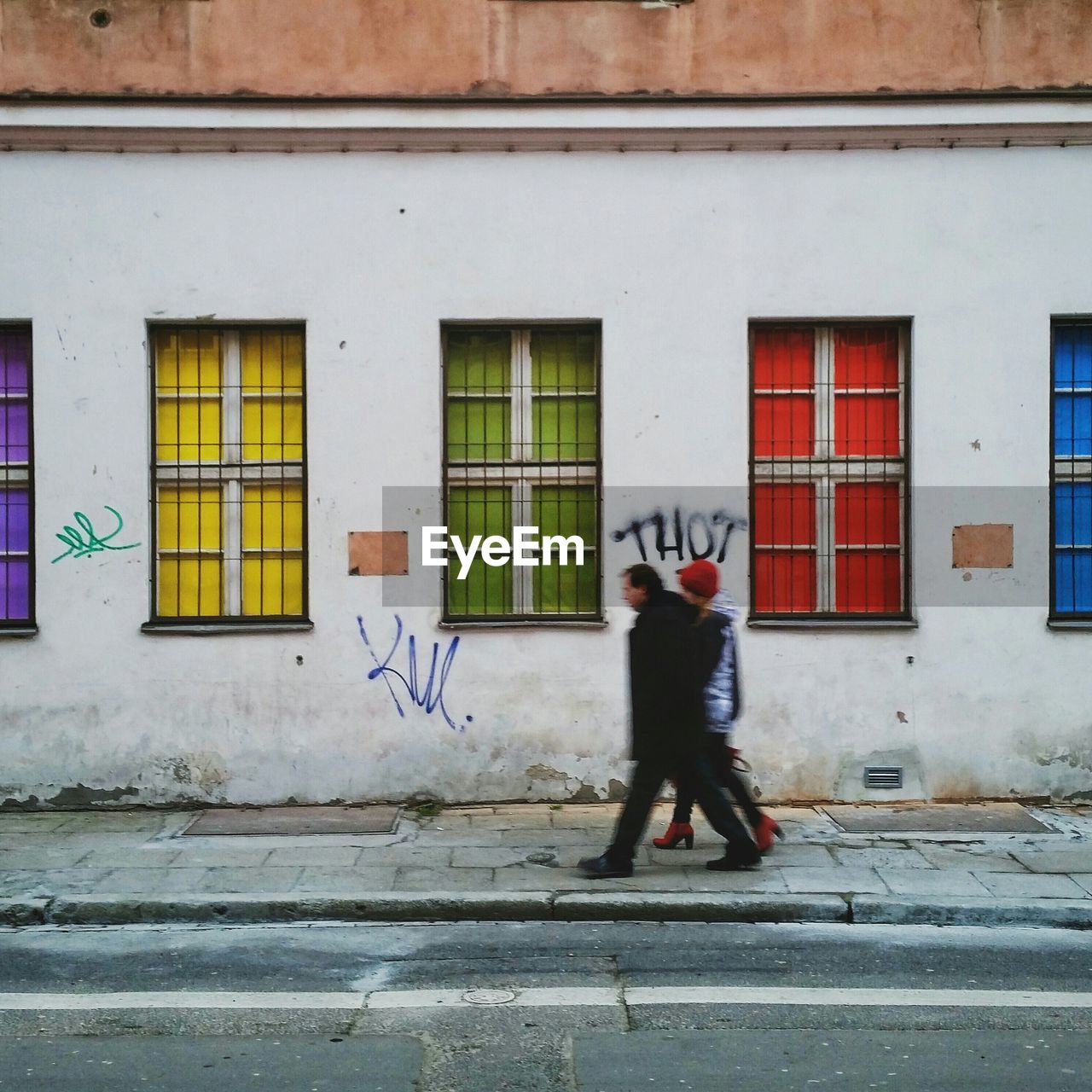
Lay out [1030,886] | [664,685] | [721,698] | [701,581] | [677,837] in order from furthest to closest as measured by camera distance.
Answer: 1. [677,837]
2. [721,698]
3. [701,581]
4. [664,685]
5. [1030,886]

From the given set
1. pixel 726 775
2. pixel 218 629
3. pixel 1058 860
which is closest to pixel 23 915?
pixel 218 629

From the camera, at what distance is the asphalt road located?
472 cm

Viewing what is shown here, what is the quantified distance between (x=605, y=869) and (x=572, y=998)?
5.59ft

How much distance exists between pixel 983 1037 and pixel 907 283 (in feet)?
18.7

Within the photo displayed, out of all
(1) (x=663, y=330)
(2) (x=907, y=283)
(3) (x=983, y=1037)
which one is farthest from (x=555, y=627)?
(3) (x=983, y=1037)

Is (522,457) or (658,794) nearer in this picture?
(658,794)

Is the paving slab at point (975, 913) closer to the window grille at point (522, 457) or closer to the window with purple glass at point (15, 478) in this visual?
the window grille at point (522, 457)

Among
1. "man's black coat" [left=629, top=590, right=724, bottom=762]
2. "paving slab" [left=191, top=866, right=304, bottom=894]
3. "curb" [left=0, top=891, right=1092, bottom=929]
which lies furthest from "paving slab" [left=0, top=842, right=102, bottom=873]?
"man's black coat" [left=629, top=590, right=724, bottom=762]

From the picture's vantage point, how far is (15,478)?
9273mm

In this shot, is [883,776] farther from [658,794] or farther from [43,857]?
[43,857]

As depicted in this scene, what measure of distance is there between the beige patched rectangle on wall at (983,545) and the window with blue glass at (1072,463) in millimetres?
463

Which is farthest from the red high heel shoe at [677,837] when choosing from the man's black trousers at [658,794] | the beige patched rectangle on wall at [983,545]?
the beige patched rectangle on wall at [983,545]

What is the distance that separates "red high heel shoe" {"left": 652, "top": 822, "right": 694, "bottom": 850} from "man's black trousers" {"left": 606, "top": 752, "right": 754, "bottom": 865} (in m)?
0.54

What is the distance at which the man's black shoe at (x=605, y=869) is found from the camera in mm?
7211
